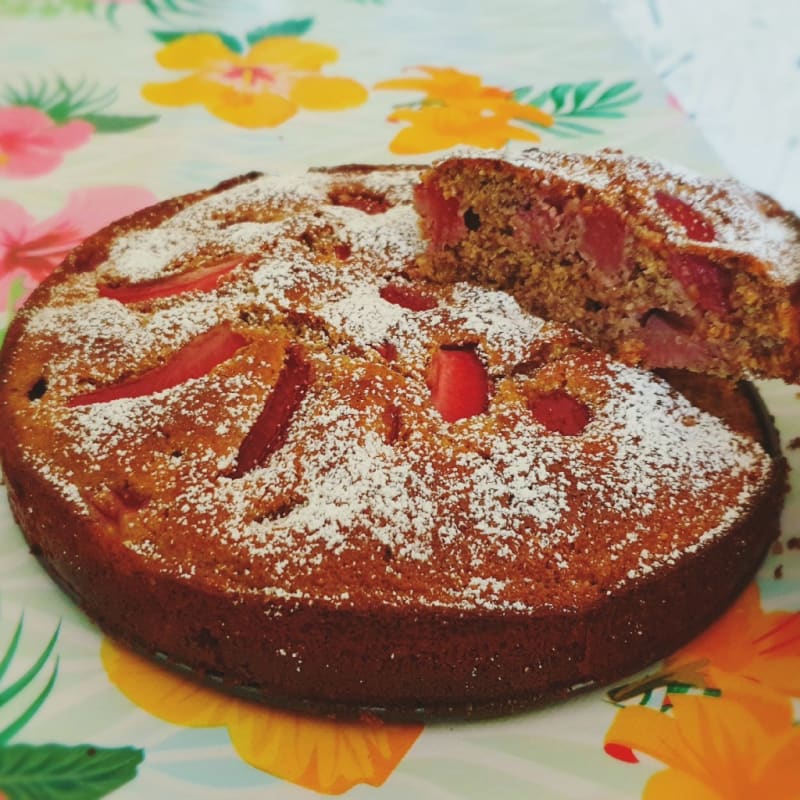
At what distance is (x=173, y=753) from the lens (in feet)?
4.21

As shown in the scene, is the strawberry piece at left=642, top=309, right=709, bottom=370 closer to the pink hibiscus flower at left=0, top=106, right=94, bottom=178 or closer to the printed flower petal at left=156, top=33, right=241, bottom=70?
the pink hibiscus flower at left=0, top=106, right=94, bottom=178

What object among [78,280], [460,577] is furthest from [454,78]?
[460,577]

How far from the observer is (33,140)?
8.76 feet

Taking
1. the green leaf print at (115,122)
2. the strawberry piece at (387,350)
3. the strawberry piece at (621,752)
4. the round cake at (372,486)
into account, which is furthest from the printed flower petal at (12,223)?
the strawberry piece at (621,752)

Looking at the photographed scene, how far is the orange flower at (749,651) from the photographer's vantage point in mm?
1386

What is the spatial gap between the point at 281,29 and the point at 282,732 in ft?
8.84

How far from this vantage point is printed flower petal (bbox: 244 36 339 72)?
3.14 m

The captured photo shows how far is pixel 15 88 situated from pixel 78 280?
138 cm

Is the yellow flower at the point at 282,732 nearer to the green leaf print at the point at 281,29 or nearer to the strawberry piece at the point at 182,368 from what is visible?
the strawberry piece at the point at 182,368

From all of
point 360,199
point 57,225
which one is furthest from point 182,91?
point 360,199

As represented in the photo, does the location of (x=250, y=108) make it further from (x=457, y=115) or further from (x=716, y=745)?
(x=716, y=745)

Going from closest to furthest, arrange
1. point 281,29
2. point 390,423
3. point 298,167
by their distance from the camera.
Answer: point 390,423
point 298,167
point 281,29

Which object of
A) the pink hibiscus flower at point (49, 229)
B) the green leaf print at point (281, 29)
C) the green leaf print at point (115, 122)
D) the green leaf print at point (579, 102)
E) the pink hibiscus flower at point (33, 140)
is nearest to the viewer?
the pink hibiscus flower at point (49, 229)

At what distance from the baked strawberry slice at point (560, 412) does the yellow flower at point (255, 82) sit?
1.65 m
